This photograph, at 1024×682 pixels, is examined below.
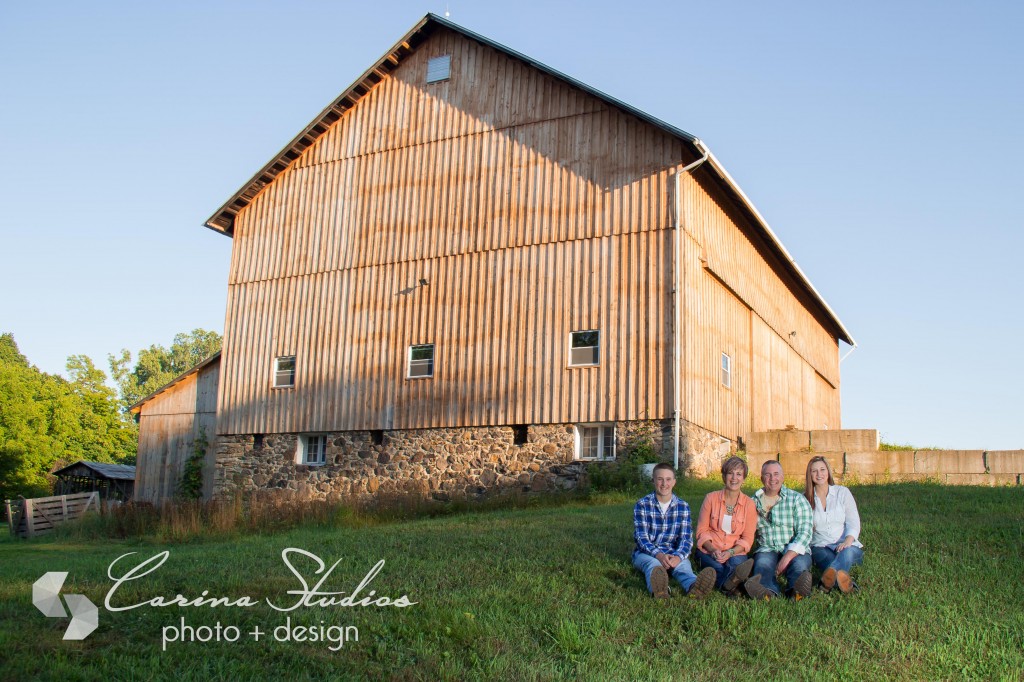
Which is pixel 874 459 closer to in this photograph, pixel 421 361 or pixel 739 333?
pixel 739 333

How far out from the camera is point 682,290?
2064 cm

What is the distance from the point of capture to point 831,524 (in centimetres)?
968

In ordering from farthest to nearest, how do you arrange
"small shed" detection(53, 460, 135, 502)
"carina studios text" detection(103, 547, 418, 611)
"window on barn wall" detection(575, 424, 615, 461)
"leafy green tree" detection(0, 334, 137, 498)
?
"leafy green tree" detection(0, 334, 137, 498)
"small shed" detection(53, 460, 135, 502)
"window on barn wall" detection(575, 424, 615, 461)
"carina studios text" detection(103, 547, 418, 611)

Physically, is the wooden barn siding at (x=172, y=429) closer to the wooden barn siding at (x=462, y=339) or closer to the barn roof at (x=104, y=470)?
the wooden barn siding at (x=462, y=339)

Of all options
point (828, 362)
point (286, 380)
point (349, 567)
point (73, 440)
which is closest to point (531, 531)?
point (349, 567)

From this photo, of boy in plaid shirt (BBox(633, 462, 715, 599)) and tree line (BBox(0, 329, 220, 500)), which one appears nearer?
boy in plaid shirt (BBox(633, 462, 715, 599))

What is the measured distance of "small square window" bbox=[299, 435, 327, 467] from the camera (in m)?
24.4

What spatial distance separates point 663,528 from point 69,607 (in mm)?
5644

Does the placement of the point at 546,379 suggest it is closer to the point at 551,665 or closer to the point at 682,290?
the point at 682,290

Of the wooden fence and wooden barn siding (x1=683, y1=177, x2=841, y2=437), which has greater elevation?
wooden barn siding (x1=683, y1=177, x2=841, y2=437)

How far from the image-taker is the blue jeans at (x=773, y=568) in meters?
9.15

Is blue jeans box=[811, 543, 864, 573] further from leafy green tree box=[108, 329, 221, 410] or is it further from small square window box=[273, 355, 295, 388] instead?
leafy green tree box=[108, 329, 221, 410]

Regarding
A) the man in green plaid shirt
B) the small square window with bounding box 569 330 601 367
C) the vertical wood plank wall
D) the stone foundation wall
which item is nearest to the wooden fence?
the stone foundation wall

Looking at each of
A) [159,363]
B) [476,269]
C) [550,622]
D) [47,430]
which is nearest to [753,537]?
[550,622]
